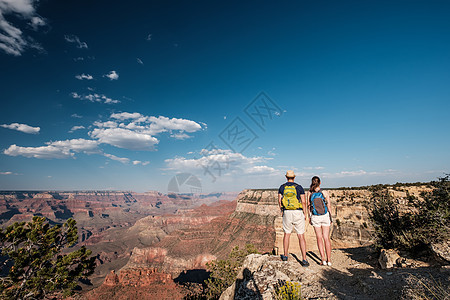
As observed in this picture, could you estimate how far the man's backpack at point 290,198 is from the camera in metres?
5.77

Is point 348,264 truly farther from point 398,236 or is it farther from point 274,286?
point 274,286

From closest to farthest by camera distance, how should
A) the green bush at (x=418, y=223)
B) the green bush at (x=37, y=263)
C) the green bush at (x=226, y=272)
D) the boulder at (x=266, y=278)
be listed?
the boulder at (x=266, y=278) < the green bush at (x=418, y=223) < the green bush at (x=37, y=263) < the green bush at (x=226, y=272)

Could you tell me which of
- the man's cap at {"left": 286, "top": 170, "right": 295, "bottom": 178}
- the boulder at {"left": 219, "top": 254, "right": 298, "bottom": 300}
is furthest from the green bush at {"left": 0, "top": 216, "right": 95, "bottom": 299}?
the man's cap at {"left": 286, "top": 170, "right": 295, "bottom": 178}

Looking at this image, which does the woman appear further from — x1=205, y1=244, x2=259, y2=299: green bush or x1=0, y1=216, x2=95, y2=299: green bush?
x1=0, y1=216, x2=95, y2=299: green bush

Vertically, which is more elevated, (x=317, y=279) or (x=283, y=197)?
(x=283, y=197)

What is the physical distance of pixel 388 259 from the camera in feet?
18.8

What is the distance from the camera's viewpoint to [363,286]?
4.21 meters

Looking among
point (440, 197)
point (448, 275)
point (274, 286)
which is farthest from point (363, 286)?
point (440, 197)

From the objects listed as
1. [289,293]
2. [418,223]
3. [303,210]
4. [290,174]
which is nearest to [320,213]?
[303,210]

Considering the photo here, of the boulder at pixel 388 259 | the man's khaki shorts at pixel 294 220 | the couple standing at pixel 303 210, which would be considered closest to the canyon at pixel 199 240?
the boulder at pixel 388 259

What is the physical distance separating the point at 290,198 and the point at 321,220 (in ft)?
4.16

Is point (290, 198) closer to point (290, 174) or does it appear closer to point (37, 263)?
point (290, 174)

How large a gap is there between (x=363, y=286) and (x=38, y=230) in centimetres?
1837

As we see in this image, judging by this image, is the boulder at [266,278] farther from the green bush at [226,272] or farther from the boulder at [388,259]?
the green bush at [226,272]
